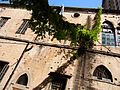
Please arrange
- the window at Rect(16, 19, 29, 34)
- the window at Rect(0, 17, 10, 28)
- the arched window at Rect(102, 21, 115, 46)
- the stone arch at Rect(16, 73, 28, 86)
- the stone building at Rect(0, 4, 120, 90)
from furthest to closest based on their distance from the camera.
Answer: the window at Rect(0, 17, 10, 28), the window at Rect(16, 19, 29, 34), the arched window at Rect(102, 21, 115, 46), the stone arch at Rect(16, 73, 28, 86), the stone building at Rect(0, 4, 120, 90)

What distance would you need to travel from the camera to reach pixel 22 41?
599 inches

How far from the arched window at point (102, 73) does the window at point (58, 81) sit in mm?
1899

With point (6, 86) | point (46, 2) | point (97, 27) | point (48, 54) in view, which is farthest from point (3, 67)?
point (97, 27)

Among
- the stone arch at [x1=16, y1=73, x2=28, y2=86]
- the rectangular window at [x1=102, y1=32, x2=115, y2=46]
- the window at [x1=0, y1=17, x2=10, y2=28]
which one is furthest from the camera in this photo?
the window at [x1=0, y1=17, x2=10, y2=28]

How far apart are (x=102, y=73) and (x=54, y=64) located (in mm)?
2955

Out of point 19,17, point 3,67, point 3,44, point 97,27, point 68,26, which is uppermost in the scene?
point 19,17

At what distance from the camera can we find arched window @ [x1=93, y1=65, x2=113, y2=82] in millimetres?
12820

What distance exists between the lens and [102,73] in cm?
1306

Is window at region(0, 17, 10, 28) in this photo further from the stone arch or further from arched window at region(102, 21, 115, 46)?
arched window at region(102, 21, 115, 46)

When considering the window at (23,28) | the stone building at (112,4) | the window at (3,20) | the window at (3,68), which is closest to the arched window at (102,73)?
the window at (3,68)

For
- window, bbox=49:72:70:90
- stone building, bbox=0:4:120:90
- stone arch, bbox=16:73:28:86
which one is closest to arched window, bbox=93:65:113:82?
stone building, bbox=0:4:120:90

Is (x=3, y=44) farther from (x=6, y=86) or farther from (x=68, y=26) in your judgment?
(x=68, y=26)

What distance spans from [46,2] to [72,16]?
8.16 m

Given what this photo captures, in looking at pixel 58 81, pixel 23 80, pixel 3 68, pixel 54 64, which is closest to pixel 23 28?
pixel 3 68
